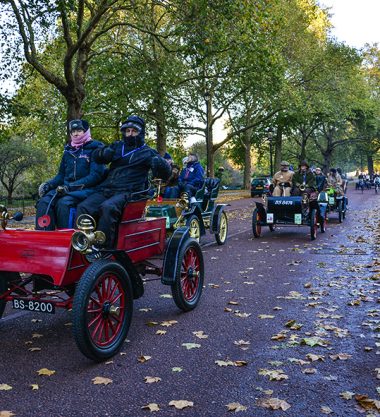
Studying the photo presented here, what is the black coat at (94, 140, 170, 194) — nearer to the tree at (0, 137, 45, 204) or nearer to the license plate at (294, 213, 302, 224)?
the license plate at (294, 213, 302, 224)

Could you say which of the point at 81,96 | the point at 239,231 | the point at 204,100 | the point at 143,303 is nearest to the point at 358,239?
the point at 239,231

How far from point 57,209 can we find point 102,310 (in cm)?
144

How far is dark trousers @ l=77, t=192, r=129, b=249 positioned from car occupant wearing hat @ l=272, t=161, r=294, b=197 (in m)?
8.26

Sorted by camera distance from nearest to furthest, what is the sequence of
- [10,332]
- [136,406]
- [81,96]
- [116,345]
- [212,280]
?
[136,406], [116,345], [10,332], [212,280], [81,96]

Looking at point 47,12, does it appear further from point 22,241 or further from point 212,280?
point 22,241

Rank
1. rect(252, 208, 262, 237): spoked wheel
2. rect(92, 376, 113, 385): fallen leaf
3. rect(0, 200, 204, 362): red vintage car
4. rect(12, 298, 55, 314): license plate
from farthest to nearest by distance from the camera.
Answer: rect(252, 208, 262, 237): spoked wheel
rect(12, 298, 55, 314): license plate
rect(0, 200, 204, 362): red vintage car
rect(92, 376, 113, 385): fallen leaf

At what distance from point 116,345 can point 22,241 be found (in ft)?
4.10

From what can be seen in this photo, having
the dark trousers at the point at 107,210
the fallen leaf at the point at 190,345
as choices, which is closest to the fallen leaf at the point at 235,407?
the fallen leaf at the point at 190,345

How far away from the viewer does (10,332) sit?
491cm

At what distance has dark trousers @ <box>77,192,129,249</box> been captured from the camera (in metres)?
4.65

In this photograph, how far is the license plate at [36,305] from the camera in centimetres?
408

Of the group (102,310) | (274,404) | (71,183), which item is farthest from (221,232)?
(274,404)

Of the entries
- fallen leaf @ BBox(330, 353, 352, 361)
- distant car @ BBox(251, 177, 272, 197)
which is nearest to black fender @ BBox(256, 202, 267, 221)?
fallen leaf @ BBox(330, 353, 352, 361)

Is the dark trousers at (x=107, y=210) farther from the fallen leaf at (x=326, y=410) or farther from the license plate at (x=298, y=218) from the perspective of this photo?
the license plate at (x=298, y=218)
